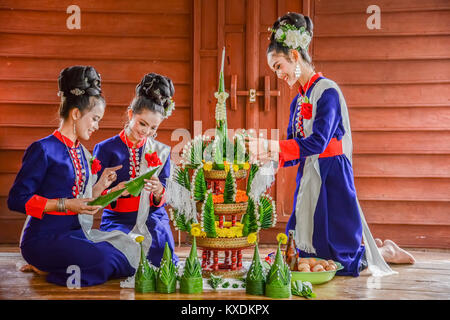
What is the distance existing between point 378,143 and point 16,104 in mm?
2872

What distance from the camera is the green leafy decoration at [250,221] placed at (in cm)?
263

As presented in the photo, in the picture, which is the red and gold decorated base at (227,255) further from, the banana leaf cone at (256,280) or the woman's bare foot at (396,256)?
the woman's bare foot at (396,256)

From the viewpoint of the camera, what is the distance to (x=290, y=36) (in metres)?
2.85

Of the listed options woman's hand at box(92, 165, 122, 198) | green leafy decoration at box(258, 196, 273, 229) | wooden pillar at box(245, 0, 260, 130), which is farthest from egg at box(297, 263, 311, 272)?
wooden pillar at box(245, 0, 260, 130)

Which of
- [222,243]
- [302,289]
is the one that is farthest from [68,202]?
[302,289]

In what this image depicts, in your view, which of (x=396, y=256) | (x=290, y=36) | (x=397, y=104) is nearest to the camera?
(x=290, y=36)

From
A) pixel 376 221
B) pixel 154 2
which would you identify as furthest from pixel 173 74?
pixel 376 221

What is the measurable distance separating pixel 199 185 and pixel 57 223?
30.0 inches

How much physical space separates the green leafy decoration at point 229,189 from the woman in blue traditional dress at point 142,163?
16.6 inches

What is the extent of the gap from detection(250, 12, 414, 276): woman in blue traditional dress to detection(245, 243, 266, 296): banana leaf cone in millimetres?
548

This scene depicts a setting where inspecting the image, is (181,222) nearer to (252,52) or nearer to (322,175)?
(322,175)

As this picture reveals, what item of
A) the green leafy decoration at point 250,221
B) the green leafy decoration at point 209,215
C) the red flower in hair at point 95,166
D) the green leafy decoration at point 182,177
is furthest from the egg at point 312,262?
the red flower in hair at point 95,166

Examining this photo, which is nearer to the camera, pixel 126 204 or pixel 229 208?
pixel 229 208

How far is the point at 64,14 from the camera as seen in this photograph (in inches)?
156
